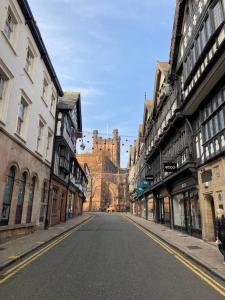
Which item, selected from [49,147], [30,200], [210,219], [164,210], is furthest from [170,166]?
[30,200]

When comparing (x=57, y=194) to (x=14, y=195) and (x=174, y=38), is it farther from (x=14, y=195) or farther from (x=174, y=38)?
(x=174, y=38)

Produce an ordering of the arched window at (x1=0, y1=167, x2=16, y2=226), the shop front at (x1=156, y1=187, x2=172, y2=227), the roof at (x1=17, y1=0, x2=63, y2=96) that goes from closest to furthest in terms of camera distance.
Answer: the arched window at (x1=0, y1=167, x2=16, y2=226)
the roof at (x1=17, y1=0, x2=63, y2=96)
the shop front at (x1=156, y1=187, x2=172, y2=227)

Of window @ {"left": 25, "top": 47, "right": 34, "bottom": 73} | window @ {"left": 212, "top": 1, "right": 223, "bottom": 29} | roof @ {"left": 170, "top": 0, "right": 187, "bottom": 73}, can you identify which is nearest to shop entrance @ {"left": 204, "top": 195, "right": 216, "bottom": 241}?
window @ {"left": 212, "top": 1, "right": 223, "bottom": 29}

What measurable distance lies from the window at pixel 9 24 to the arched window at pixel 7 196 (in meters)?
6.51

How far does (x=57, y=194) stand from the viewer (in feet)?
77.9

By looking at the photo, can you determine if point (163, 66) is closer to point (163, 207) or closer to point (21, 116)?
point (163, 207)

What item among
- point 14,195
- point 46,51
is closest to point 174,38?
point 46,51

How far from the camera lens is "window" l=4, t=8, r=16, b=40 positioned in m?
12.3

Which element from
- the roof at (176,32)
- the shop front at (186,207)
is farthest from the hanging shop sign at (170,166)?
the roof at (176,32)

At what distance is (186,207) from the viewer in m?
16.9

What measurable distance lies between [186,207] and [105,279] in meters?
11.7

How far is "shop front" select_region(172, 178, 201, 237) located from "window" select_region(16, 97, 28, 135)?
1023cm

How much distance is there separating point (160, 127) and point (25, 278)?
66.8 feet

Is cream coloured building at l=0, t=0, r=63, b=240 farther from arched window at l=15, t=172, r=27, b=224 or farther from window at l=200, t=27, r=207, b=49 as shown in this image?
window at l=200, t=27, r=207, b=49
